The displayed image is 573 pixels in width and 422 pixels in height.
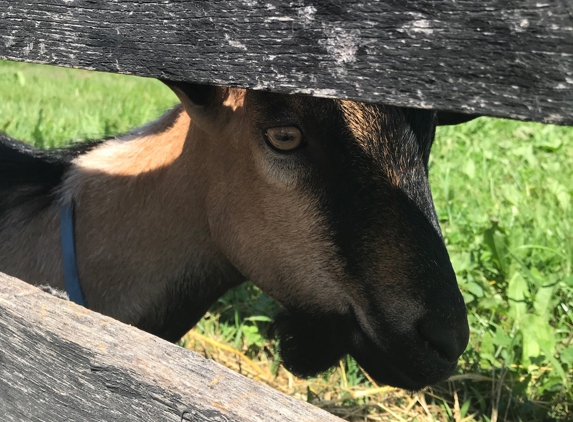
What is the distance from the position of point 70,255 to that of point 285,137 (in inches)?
37.0

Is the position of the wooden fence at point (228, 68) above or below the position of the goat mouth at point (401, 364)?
above

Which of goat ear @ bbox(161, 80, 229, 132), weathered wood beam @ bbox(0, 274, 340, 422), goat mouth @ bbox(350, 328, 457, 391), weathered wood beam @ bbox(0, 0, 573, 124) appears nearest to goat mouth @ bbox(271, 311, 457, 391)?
goat mouth @ bbox(350, 328, 457, 391)

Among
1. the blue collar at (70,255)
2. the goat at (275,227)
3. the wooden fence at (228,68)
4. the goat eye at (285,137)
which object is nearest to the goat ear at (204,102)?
the goat at (275,227)

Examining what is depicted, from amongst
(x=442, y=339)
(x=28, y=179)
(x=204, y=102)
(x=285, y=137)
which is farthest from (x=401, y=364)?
(x=28, y=179)

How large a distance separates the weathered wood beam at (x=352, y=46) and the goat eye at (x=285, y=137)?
733mm

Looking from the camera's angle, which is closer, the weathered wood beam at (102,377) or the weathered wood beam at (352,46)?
the weathered wood beam at (352,46)

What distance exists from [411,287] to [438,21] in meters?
1.13

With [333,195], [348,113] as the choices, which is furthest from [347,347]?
[348,113]

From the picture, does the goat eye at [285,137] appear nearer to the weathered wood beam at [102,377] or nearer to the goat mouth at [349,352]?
the goat mouth at [349,352]

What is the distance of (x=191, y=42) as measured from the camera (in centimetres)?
121

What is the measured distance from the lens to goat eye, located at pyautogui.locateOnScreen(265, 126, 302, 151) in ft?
6.58

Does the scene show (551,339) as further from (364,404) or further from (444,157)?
(444,157)

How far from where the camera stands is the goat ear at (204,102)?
2.01 meters

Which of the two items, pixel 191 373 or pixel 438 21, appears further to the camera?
pixel 191 373
